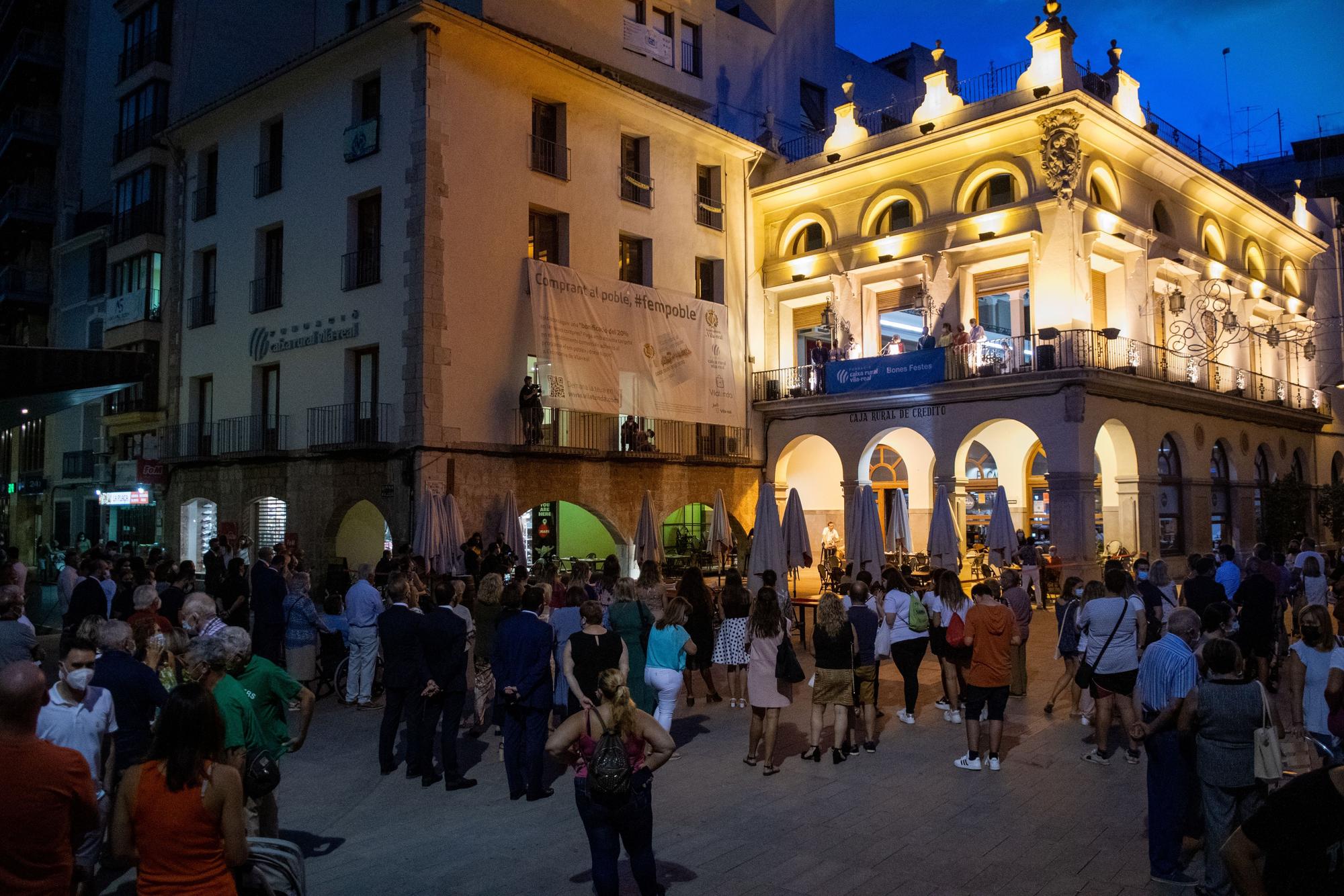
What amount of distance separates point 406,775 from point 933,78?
75.1ft

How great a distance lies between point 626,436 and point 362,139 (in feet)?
30.0

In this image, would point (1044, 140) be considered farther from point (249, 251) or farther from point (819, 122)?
point (249, 251)

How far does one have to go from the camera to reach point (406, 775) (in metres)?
8.65

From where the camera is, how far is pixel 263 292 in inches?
982

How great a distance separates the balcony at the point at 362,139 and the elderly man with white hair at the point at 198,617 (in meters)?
16.1

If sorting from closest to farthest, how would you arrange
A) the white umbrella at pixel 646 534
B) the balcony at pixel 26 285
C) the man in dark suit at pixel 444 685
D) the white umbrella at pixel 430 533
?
the man in dark suit at pixel 444 685 < the white umbrella at pixel 430 533 < the white umbrella at pixel 646 534 < the balcony at pixel 26 285

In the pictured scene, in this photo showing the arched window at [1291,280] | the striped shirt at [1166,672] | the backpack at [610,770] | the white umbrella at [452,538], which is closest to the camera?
the backpack at [610,770]

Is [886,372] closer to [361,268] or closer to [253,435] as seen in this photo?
[361,268]

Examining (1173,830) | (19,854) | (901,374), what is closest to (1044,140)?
(901,374)

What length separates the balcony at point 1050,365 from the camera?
23.0 m

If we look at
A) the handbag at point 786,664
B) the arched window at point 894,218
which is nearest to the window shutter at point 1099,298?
the arched window at point 894,218

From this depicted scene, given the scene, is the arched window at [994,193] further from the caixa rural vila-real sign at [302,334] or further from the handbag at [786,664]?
the handbag at [786,664]

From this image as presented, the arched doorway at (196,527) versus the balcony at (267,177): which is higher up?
the balcony at (267,177)

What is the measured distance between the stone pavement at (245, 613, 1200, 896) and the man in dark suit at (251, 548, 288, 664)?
215 centimetres
